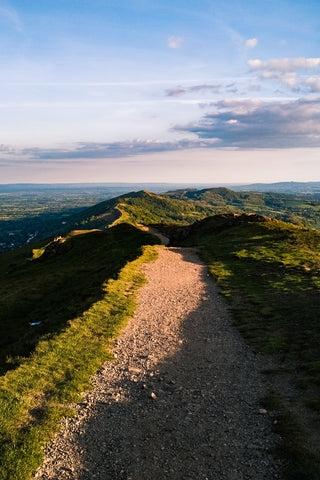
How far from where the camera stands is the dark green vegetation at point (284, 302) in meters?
15.9

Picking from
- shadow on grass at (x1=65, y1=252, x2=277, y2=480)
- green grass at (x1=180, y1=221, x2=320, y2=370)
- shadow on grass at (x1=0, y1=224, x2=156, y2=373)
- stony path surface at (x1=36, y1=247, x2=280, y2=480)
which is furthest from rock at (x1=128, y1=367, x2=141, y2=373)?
green grass at (x1=180, y1=221, x2=320, y2=370)

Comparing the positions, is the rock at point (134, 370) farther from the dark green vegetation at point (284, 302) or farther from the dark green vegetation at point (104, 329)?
the dark green vegetation at point (284, 302)

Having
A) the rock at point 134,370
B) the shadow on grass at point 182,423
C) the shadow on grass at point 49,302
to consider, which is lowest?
the shadow on grass at point 49,302

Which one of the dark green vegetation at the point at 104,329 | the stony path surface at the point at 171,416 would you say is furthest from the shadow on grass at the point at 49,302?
the stony path surface at the point at 171,416

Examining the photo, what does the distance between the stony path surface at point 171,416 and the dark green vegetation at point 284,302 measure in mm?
1044

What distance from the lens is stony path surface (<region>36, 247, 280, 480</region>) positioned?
1422 centimetres

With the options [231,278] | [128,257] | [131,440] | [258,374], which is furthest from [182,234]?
[131,440]

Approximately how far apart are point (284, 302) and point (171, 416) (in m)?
19.4

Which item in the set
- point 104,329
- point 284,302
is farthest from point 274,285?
point 104,329

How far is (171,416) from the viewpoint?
57.1 ft

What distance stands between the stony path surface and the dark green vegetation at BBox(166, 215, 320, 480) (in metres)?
1.04

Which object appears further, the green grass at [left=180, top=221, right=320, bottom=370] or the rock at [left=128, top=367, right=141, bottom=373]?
the green grass at [left=180, top=221, right=320, bottom=370]

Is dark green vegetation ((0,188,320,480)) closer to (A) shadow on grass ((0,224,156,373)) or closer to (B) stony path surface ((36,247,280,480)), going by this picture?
(A) shadow on grass ((0,224,156,373))

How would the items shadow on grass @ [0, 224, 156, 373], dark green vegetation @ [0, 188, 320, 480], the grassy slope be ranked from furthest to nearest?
shadow on grass @ [0, 224, 156, 373] → dark green vegetation @ [0, 188, 320, 480] → the grassy slope
